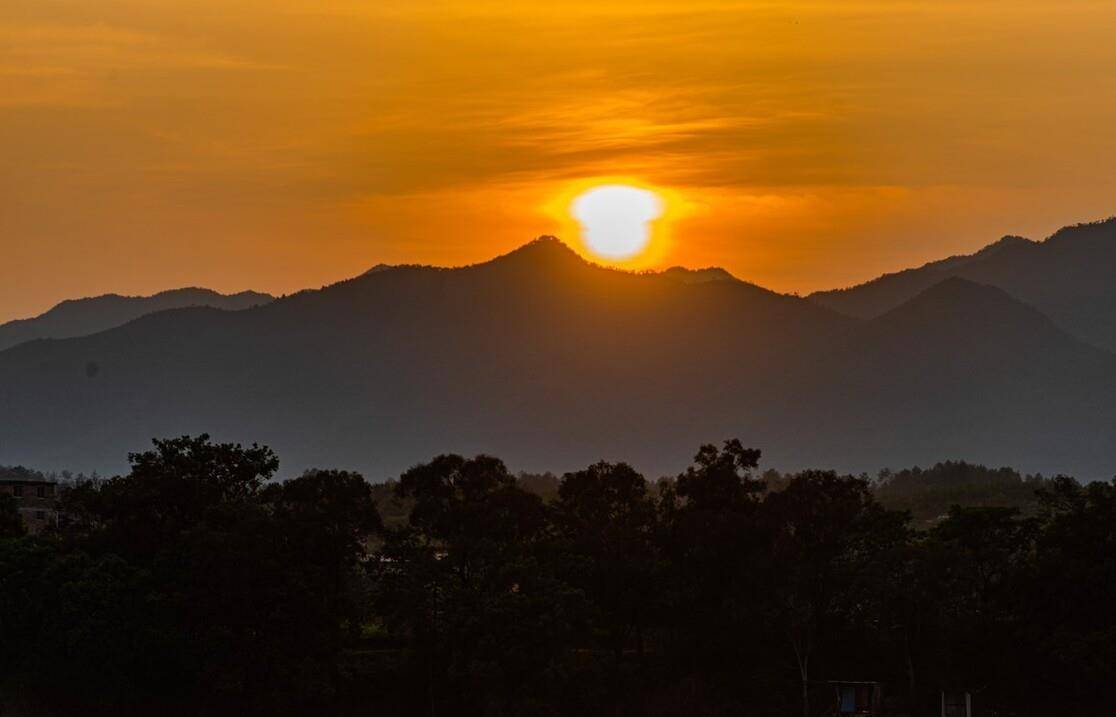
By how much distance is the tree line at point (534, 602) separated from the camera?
65188 millimetres

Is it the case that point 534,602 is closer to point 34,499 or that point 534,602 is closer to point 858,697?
point 858,697

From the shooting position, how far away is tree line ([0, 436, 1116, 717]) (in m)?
65.2

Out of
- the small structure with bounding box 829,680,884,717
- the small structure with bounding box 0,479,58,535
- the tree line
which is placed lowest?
the small structure with bounding box 829,680,884,717

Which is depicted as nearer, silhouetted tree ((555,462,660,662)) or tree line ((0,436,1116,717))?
tree line ((0,436,1116,717))

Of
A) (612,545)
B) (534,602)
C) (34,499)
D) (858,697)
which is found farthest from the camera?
(34,499)

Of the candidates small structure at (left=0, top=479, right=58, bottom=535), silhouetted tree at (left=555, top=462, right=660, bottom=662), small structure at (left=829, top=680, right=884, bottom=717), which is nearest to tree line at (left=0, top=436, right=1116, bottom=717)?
silhouetted tree at (left=555, top=462, right=660, bottom=662)

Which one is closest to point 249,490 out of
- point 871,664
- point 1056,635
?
point 871,664

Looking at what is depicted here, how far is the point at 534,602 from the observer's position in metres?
66.5

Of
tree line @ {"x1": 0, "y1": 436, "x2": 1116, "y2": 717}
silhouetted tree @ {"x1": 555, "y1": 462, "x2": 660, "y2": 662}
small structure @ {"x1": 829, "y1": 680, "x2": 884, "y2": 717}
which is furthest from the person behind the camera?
silhouetted tree @ {"x1": 555, "y1": 462, "x2": 660, "y2": 662}

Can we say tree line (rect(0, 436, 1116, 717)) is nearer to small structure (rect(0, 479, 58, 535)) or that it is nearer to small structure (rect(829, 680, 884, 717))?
small structure (rect(829, 680, 884, 717))

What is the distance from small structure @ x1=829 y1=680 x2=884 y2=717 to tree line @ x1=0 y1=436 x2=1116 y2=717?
21.3 inches

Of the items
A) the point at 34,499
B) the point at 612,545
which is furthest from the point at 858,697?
the point at 34,499

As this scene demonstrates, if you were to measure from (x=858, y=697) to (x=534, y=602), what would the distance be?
40.1ft

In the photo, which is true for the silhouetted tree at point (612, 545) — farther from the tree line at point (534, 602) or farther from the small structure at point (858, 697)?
the small structure at point (858, 697)
